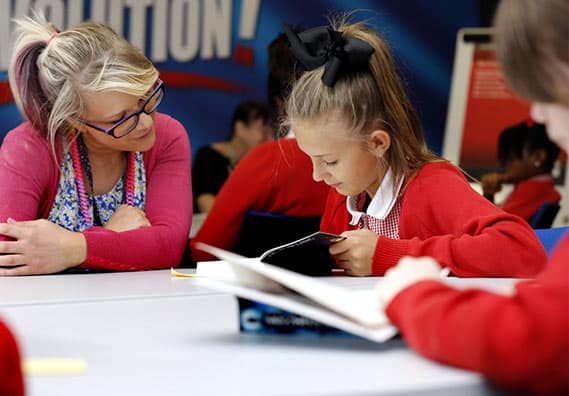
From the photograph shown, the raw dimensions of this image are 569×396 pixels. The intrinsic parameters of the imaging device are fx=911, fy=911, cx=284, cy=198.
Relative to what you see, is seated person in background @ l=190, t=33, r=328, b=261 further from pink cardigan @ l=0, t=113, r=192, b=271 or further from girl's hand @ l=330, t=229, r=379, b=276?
girl's hand @ l=330, t=229, r=379, b=276

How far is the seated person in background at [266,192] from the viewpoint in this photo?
292 centimetres

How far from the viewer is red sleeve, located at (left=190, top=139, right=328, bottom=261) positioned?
9.59 ft

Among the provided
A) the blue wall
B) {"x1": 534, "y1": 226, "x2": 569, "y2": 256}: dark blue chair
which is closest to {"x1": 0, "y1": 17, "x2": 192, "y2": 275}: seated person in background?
{"x1": 534, "y1": 226, "x2": 569, "y2": 256}: dark blue chair

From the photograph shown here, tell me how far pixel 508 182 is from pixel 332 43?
2.62m

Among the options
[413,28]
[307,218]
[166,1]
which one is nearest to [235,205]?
[307,218]

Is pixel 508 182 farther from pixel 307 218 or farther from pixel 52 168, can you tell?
pixel 52 168

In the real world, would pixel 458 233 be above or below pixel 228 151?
above

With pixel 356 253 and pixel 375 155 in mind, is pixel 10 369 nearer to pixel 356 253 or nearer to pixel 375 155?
pixel 356 253

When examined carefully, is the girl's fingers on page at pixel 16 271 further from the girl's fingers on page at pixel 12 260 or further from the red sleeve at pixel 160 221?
the red sleeve at pixel 160 221

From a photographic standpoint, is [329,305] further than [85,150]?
No

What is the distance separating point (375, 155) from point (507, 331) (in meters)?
1.20

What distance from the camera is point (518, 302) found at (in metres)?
1.02

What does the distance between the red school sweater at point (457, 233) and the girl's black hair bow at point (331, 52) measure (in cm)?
30

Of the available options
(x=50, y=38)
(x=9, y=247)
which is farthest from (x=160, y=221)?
(x=50, y=38)
